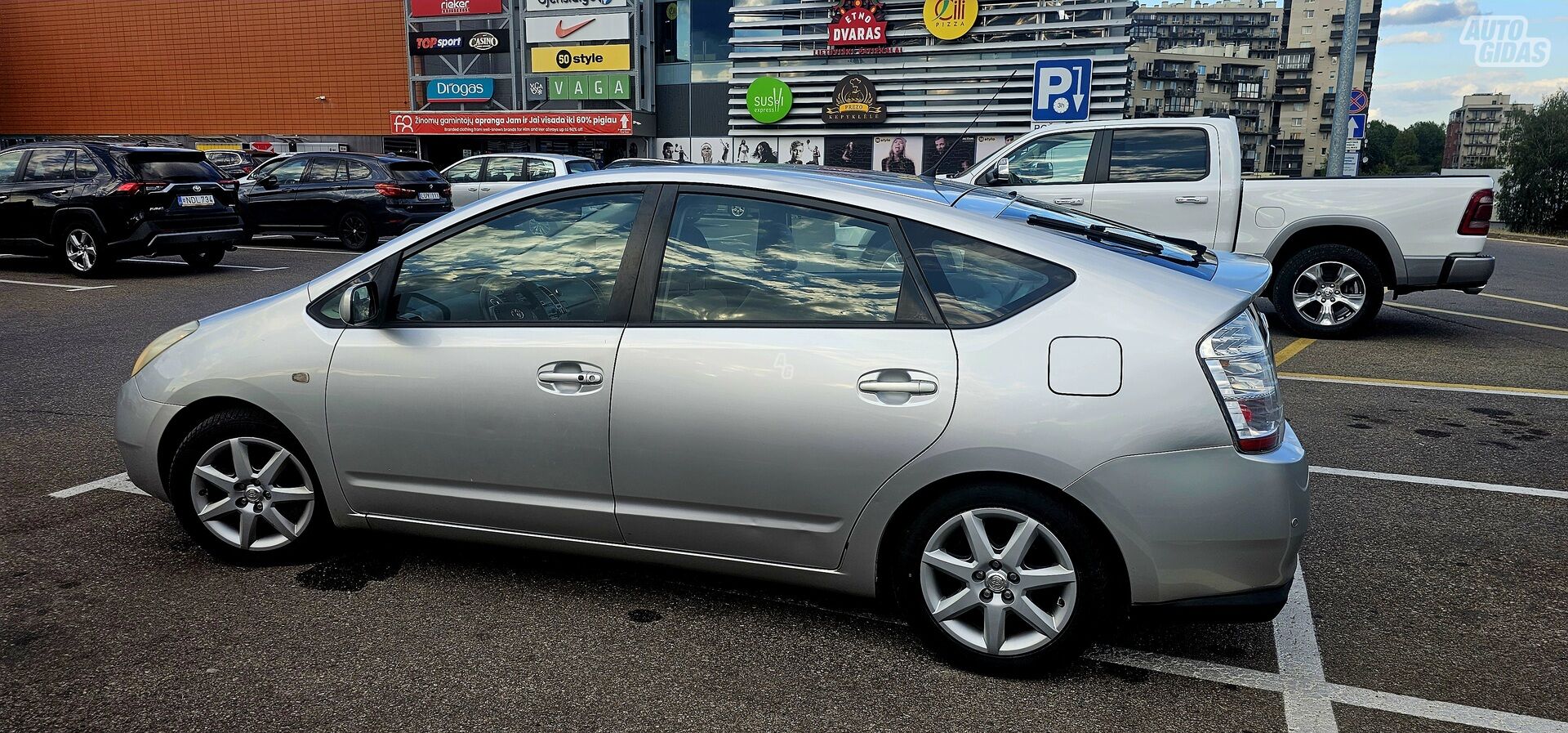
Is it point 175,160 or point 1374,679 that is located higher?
point 175,160

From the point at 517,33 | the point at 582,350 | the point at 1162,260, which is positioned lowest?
the point at 582,350

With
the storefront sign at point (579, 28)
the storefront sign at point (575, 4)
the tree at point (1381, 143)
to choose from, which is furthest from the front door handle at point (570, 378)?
the tree at point (1381, 143)

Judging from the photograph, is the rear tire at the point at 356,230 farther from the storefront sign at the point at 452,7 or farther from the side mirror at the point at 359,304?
the storefront sign at the point at 452,7

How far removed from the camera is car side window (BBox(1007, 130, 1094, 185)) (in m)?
9.48

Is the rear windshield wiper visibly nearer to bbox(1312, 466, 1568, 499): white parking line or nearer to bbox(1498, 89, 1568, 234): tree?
bbox(1312, 466, 1568, 499): white parking line

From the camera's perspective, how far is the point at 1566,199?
83.1 feet

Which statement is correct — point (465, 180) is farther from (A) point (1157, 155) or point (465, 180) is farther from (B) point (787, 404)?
(B) point (787, 404)

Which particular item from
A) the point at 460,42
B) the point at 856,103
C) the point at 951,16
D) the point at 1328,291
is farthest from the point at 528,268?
the point at 460,42

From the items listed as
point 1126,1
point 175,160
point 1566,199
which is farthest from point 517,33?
point 1566,199

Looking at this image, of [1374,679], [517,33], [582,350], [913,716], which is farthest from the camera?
[517,33]

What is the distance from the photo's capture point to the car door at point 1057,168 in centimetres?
938

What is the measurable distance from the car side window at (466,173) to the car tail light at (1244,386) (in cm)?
1756

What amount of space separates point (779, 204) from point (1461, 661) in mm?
2490

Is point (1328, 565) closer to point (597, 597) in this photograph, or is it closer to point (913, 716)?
point (913, 716)
